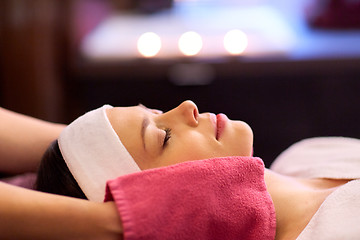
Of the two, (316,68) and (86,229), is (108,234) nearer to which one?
(86,229)

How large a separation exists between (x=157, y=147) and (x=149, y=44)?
1548 mm

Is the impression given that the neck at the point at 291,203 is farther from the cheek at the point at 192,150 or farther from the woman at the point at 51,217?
the woman at the point at 51,217

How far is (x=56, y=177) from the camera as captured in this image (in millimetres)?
1181

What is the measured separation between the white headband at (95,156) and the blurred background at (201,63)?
1.30 meters

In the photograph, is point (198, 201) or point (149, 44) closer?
point (198, 201)

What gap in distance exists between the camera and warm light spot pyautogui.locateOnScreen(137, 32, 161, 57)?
2562mm

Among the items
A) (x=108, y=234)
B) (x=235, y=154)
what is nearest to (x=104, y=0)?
(x=235, y=154)

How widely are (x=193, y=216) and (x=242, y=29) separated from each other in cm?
186

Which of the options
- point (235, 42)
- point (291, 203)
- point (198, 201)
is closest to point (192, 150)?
point (198, 201)

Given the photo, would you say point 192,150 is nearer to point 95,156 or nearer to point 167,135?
point 167,135

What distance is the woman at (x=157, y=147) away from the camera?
3.66 feet

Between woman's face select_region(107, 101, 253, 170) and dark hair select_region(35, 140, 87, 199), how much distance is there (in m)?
0.15

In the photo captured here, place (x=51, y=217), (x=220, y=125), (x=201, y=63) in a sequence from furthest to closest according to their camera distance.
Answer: (x=201, y=63)
(x=220, y=125)
(x=51, y=217)

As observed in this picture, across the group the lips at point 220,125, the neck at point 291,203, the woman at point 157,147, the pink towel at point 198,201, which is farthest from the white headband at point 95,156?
the neck at point 291,203
